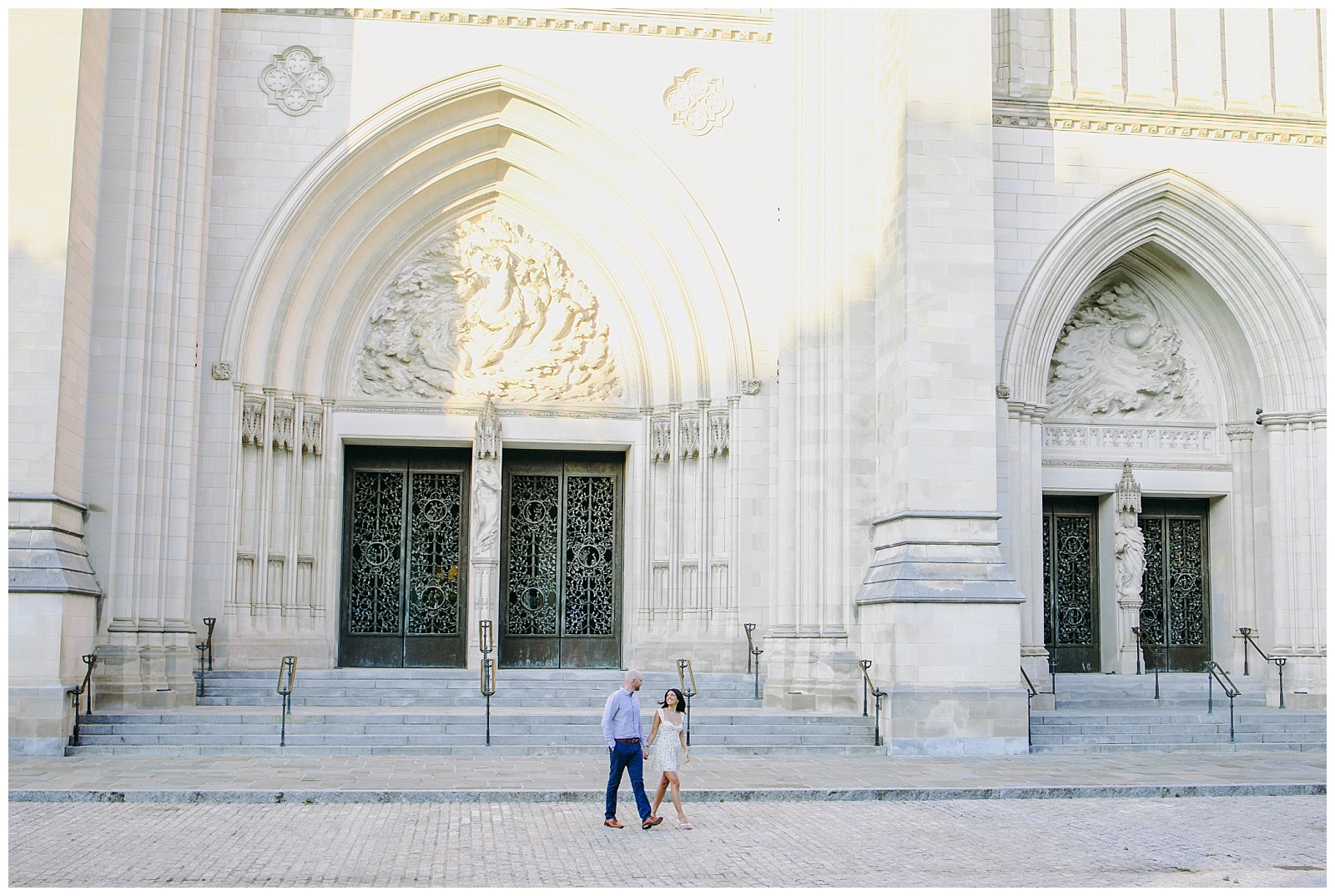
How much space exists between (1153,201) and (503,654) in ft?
36.5

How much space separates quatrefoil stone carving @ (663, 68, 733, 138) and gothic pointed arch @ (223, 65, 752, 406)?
0.77 meters

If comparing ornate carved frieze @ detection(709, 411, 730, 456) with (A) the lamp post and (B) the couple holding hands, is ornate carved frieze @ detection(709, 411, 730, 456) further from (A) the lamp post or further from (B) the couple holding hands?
(B) the couple holding hands

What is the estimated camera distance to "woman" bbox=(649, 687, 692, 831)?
9.69 metres

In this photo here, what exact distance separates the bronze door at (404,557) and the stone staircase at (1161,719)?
332 inches

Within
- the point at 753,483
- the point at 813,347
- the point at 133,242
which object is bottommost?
the point at 753,483

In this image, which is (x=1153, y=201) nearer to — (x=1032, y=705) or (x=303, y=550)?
(x=1032, y=705)

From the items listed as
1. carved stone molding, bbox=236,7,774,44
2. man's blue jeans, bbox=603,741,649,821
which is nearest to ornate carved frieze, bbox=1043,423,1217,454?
carved stone molding, bbox=236,7,774,44

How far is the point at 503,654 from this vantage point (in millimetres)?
19250

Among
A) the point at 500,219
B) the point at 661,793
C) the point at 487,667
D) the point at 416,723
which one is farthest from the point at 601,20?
the point at 661,793

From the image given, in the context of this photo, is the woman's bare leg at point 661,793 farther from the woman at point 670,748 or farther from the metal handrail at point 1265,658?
the metal handrail at point 1265,658

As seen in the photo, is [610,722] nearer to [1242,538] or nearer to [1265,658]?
[1265,658]

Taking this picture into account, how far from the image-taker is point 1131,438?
18.7m

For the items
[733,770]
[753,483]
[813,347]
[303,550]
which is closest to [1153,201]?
[813,347]

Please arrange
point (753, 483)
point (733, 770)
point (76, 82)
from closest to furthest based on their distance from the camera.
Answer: point (733, 770) < point (76, 82) < point (753, 483)
